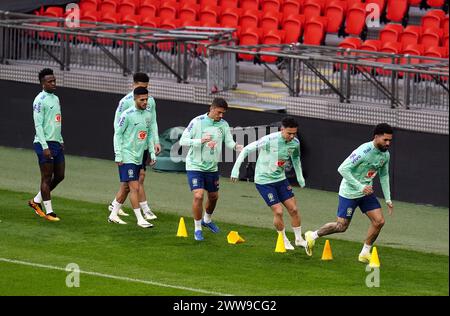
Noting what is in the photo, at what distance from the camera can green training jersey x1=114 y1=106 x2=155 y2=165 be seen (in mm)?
19453

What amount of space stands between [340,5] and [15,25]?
6553 mm

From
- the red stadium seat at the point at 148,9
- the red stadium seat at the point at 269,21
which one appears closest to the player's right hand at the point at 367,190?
the red stadium seat at the point at 269,21

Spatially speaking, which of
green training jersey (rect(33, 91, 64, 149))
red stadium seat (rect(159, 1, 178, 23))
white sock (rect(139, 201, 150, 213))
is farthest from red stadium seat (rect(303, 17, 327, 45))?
green training jersey (rect(33, 91, 64, 149))

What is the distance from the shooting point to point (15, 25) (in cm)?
2645

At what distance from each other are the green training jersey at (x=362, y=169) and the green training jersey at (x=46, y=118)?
180 inches

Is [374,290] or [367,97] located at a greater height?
[367,97]

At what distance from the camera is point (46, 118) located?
19781mm

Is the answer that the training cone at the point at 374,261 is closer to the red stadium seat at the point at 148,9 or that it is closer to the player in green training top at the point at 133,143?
the player in green training top at the point at 133,143

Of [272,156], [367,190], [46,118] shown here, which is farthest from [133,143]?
[367,190]

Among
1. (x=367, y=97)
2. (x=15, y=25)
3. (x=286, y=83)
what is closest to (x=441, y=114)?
(x=367, y=97)

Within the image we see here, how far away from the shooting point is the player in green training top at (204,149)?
61.5 ft

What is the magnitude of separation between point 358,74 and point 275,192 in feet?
18.7

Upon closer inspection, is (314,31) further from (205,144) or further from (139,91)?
(205,144)
